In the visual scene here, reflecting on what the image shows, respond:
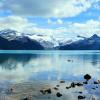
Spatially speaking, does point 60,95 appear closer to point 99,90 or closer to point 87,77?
point 99,90

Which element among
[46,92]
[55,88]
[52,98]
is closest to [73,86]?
[55,88]

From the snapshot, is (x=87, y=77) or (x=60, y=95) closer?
(x=60, y=95)

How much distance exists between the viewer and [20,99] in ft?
167

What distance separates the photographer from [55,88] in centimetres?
6272

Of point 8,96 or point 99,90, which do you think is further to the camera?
point 99,90

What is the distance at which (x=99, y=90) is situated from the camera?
60.8 m

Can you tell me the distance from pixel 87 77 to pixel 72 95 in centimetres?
2687

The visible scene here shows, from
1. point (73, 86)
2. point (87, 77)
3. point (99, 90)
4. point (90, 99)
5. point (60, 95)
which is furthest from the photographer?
point (87, 77)

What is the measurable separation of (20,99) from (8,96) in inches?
152

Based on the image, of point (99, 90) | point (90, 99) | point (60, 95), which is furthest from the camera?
point (99, 90)

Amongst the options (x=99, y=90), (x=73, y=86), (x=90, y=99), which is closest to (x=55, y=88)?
(x=73, y=86)

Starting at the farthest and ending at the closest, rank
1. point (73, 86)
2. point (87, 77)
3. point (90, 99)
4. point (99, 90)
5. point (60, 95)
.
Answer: point (87, 77), point (73, 86), point (99, 90), point (60, 95), point (90, 99)

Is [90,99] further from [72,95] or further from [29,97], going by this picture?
[29,97]

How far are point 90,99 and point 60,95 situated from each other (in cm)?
612
